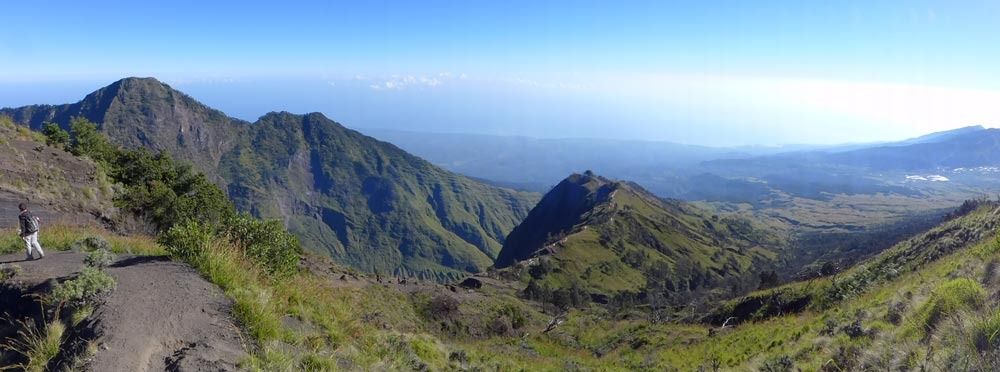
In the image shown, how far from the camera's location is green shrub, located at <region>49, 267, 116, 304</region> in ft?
23.3

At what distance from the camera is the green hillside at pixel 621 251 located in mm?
113375

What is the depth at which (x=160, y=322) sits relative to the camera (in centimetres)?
695

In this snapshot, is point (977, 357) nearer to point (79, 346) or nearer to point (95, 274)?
point (79, 346)

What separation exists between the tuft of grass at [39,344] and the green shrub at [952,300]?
13.2m

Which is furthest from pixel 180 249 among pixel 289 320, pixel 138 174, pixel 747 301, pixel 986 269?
pixel 138 174

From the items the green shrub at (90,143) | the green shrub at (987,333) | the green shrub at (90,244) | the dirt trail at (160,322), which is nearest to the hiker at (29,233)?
the green shrub at (90,244)

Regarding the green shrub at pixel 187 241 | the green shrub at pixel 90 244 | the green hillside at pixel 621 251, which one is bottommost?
the green hillside at pixel 621 251

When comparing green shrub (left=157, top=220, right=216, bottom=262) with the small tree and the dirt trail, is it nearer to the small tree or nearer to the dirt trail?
the dirt trail

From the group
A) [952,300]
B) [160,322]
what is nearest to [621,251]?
[952,300]

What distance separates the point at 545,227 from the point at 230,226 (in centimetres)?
16577

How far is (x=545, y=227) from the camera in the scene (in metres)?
175

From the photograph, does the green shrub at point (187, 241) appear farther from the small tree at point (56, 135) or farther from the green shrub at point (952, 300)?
the small tree at point (56, 135)

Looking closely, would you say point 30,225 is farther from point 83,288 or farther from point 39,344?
point 39,344

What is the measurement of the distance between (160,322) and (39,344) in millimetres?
1305
